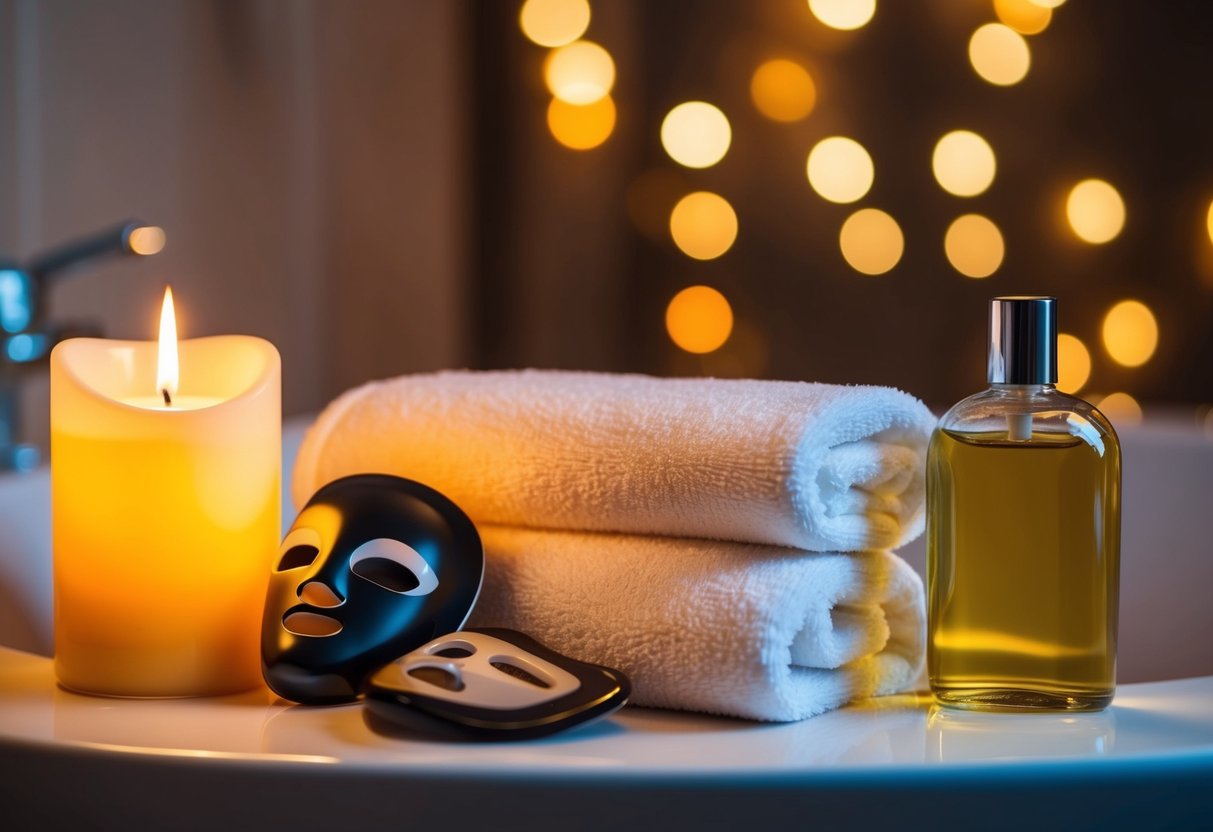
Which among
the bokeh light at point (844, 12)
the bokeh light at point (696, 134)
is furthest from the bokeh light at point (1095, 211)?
the bokeh light at point (696, 134)

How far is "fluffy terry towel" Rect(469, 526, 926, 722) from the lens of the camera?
462 mm

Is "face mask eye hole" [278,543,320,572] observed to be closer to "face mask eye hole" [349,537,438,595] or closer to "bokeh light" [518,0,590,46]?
"face mask eye hole" [349,537,438,595]

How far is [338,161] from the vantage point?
1564 mm

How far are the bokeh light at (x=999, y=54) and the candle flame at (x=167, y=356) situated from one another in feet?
4.49

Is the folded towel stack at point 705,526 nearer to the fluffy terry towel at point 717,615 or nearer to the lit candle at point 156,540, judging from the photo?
the fluffy terry towel at point 717,615

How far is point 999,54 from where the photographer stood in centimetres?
164

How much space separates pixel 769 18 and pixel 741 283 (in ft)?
1.24

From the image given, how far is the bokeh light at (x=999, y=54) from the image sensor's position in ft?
5.33

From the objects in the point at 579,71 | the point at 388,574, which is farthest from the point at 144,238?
the point at 579,71

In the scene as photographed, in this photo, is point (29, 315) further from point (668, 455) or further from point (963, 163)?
point (963, 163)

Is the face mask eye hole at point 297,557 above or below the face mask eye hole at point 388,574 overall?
above

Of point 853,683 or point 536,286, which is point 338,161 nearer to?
point 536,286

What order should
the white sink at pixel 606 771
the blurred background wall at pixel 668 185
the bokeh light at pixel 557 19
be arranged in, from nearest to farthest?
the white sink at pixel 606 771
the blurred background wall at pixel 668 185
the bokeh light at pixel 557 19

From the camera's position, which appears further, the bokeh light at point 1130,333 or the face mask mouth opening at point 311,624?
the bokeh light at point 1130,333
